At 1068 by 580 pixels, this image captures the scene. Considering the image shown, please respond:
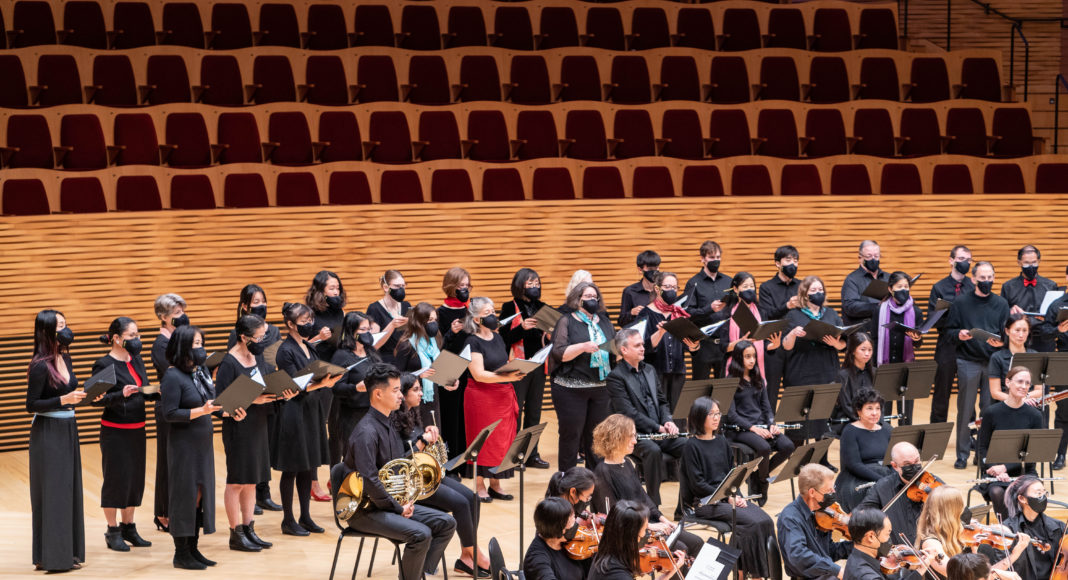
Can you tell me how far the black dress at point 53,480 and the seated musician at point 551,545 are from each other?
7.96 feet

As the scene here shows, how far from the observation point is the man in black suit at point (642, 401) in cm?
665

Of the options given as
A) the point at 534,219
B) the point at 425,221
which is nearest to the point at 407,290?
the point at 425,221

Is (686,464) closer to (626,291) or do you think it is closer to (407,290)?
(626,291)

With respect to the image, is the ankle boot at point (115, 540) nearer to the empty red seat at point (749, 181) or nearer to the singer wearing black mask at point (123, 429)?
the singer wearing black mask at point (123, 429)

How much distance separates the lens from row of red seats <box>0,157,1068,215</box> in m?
8.68

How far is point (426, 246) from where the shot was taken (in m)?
9.02

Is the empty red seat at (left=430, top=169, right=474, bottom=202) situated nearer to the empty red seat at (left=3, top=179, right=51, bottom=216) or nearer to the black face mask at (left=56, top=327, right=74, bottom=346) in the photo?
the empty red seat at (left=3, top=179, right=51, bottom=216)

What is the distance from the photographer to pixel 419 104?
33.2ft

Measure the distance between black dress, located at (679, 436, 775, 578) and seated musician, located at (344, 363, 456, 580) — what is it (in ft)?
3.95

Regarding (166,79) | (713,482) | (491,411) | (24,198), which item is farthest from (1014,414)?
(166,79)

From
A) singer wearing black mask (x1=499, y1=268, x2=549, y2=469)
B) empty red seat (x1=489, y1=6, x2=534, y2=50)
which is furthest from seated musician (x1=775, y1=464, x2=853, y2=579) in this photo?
empty red seat (x1=489, y1=6, x2=534, y2=50)

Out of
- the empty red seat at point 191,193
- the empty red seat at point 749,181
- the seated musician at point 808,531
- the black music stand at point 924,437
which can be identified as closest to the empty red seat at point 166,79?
the empty red seat at point 191,193

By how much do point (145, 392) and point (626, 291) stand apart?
3128 mm

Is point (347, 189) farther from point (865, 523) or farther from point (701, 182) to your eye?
point (865, 523)
